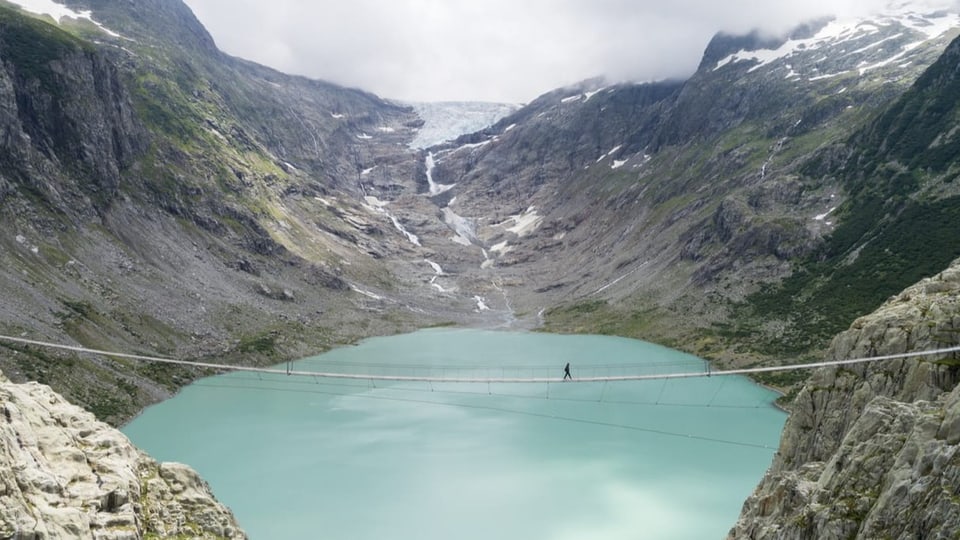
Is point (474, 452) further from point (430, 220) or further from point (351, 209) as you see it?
point (430, 220)

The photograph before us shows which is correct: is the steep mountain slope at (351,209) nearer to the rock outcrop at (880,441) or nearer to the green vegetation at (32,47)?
the green vegetation at (32,47)

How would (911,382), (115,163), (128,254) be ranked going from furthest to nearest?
(115,163) → (128,254) → (911,382)

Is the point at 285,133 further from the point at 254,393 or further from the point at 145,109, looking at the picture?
the point at 254,393

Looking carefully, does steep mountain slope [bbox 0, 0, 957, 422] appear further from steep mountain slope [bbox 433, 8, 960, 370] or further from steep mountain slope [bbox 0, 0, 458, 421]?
steep mountain slope [bbox 433, 8, 960, 370]

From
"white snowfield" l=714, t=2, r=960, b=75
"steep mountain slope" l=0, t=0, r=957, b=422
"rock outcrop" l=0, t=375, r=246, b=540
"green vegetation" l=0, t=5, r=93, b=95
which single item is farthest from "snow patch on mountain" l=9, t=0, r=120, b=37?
"white snowfield" l=714, t=2, r=960, b=75

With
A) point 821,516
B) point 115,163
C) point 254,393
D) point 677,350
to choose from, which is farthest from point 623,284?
point 821,516

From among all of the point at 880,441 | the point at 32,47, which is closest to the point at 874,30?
the point at 32,47

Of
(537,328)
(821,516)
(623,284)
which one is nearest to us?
(821,516)
